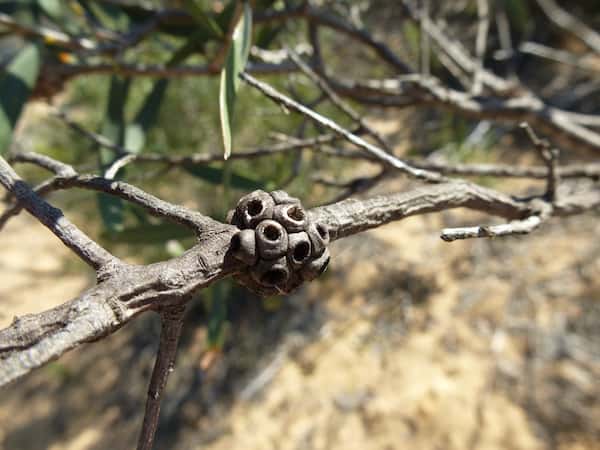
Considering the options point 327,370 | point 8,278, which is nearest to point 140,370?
point 327,370

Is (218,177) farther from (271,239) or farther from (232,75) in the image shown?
(271,239)

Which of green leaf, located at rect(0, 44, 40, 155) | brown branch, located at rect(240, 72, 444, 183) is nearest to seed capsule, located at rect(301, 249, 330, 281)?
brown branch, located at rect(240, 72, 444, 183)

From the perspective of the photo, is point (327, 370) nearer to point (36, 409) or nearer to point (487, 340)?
point (487, 340)

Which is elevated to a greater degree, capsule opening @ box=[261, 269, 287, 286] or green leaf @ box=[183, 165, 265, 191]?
green leaf @ box=[183, 165, 265, 191]

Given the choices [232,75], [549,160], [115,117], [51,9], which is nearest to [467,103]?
[549,160]

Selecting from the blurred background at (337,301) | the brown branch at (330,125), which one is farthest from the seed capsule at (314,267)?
the blurred background at (337,301)

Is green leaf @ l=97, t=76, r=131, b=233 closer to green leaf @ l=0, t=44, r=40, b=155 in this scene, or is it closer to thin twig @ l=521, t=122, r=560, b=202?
green leaf @ l=0, t=44, r=40, b=155
